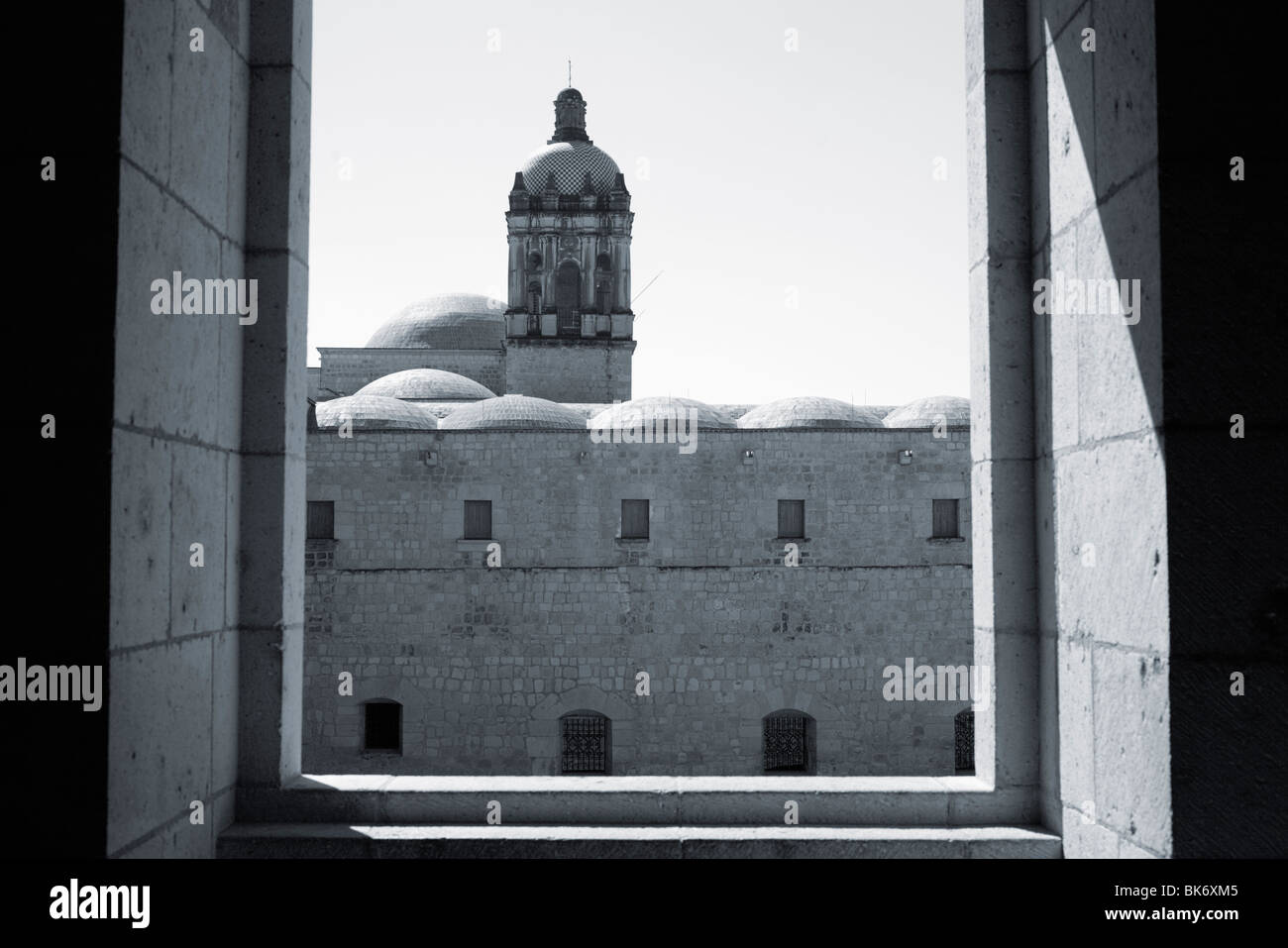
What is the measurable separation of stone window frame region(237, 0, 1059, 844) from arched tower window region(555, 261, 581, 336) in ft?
89.4

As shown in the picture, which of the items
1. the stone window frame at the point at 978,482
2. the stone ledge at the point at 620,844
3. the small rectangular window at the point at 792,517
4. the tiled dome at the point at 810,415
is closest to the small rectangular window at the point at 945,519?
the tiled dome at the point at 810,415

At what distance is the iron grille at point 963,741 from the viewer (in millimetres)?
16641

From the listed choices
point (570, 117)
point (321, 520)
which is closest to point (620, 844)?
point (321, 520)

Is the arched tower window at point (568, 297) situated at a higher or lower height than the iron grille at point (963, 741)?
higher

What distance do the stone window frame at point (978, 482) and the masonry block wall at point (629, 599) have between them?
42.3 feet

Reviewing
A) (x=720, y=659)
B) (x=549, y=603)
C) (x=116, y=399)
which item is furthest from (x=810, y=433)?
(x=116, y=399)

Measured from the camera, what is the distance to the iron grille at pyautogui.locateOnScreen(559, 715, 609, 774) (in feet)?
53.4

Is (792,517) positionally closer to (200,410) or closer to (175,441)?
(200,410)

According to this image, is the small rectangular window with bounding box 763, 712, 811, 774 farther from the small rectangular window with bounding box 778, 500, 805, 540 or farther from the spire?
the spire

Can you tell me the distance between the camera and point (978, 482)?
3539mm

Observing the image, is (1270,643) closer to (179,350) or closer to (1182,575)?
(1182,575)

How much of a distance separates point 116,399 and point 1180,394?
92.3 inches

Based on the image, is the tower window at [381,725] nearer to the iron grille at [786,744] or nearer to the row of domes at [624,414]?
the row of domes at [624,414]

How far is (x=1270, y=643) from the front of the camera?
2377mm
